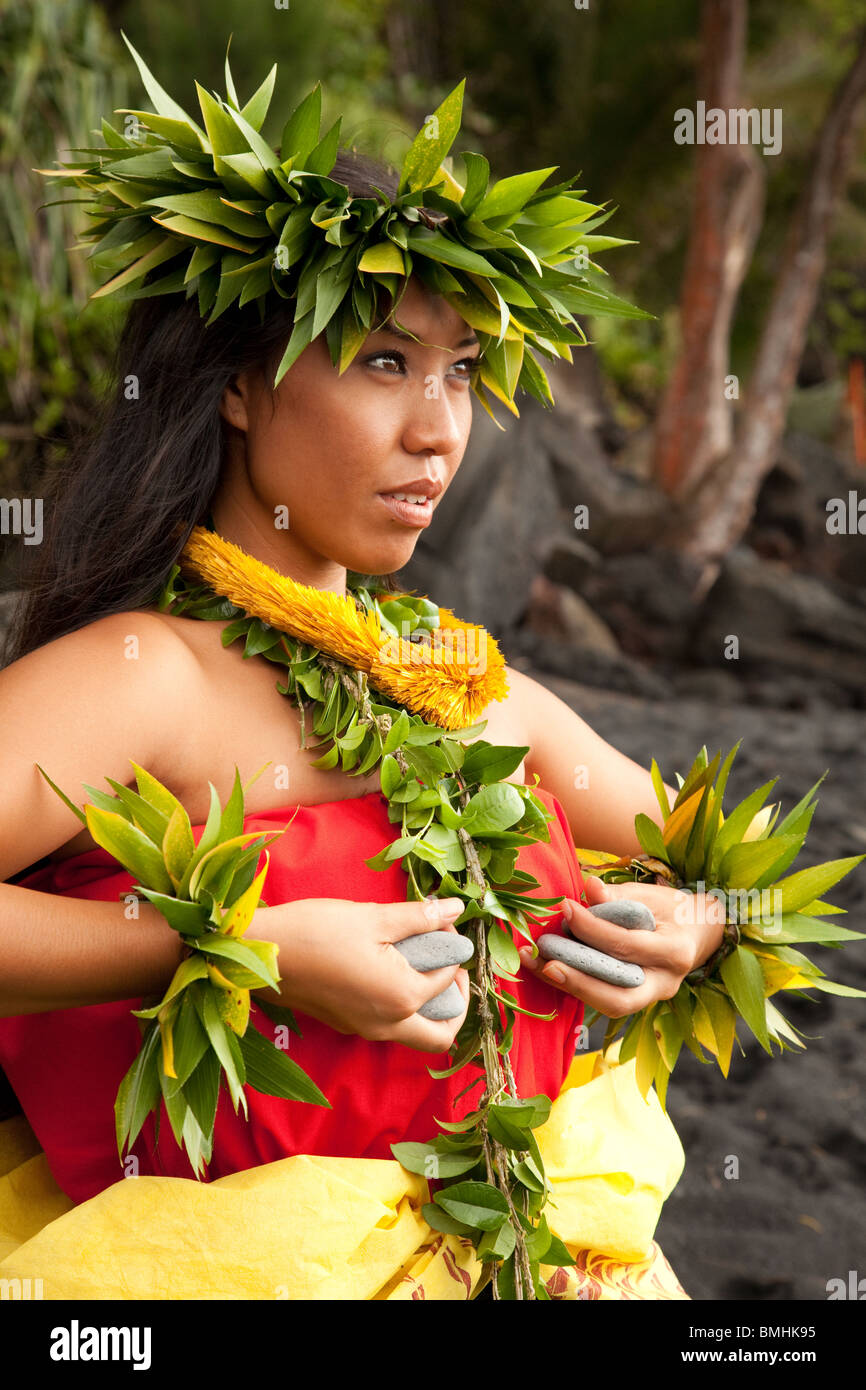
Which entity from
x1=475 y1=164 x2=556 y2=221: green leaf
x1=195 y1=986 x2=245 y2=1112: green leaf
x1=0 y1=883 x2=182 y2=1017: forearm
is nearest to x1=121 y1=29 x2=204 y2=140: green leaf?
x1=475 y1=164 x2=556 y2=221: green leaf

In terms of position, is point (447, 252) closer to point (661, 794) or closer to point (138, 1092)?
point (661, 794)

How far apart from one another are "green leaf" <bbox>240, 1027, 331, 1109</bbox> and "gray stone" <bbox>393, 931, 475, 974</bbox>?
192mm

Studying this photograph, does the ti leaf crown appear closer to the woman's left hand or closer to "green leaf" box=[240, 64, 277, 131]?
"green leaf" box=[240, 64, 277, 131]

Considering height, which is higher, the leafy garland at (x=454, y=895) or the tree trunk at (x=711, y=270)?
the tree trunk at (x=711, y=270)

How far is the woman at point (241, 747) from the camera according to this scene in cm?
156

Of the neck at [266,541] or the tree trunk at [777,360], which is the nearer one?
the neck at [266,541]

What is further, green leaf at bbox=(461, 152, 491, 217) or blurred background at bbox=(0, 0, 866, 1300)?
blurred background at bbox=(0, 0, 866, 1300)

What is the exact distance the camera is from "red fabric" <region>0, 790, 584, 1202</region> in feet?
5.39

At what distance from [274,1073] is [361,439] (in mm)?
844

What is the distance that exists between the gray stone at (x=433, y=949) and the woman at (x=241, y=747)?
0.06 ft

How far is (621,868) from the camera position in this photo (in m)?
2.11

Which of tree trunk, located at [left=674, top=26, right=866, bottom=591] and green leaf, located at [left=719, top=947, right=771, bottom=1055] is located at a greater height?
tree trunk, located at [left=674, top=26, right=866, bottom=591]

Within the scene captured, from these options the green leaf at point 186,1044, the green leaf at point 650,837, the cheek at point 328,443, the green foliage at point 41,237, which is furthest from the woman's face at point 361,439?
the green foliage at point 41,237

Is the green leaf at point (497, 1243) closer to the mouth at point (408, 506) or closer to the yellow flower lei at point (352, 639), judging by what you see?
the yellow flower lei at point (352, 639)
